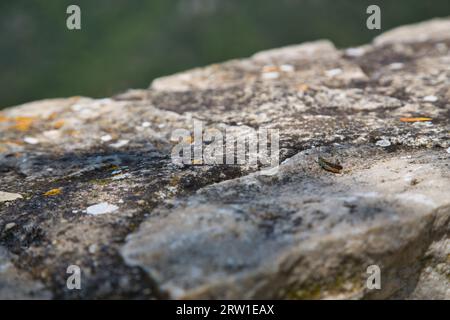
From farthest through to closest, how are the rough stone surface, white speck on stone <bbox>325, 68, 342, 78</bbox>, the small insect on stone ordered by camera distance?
1. white speck on stone <bbox>325, 68, 342, 78</bbox>
2. the small insect on stone
3. the rough stone surface

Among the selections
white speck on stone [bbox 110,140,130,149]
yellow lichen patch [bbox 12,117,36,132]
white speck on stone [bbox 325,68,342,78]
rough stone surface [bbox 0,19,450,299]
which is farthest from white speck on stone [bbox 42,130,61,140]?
white speck on stone [bbox 325,68,342,78]

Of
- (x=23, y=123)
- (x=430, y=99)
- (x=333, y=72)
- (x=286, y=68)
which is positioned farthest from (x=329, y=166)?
(x=23, y=123)

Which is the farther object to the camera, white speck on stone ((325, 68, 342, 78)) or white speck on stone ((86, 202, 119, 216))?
white speck on stone ((325, 68, 342, 78))

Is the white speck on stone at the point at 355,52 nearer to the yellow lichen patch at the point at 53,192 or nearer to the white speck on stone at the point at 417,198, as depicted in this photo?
the white speck on stone at the point at 417,198

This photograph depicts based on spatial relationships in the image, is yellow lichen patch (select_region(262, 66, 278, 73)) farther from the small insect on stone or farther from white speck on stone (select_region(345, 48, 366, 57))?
the small insect on stone

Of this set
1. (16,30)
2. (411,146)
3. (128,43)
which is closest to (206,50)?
(128,43)
